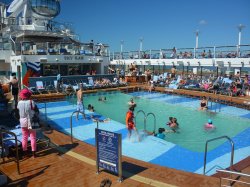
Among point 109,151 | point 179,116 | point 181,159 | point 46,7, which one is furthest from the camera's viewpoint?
point 46,7

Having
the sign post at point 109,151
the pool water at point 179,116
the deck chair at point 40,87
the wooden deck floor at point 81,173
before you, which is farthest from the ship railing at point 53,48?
the sign post at point 109,151

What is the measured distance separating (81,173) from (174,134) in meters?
6.16

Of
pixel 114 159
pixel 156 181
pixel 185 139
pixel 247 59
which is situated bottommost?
pixel 185 139

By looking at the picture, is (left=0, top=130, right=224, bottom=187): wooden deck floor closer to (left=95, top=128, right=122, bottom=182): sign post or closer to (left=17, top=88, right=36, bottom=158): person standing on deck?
(left=95, top=128, right=122, bottom=182): sign post

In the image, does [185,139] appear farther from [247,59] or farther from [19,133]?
[247,59]

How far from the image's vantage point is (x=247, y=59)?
17375 millimetres

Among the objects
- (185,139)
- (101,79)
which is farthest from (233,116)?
(101,79)

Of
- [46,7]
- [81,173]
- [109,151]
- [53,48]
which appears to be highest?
[46,7]

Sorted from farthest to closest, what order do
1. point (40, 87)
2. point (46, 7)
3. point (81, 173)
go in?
point (46, 7) → point (40, 87) → point (81, 173)

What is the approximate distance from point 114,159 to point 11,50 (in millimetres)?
18689

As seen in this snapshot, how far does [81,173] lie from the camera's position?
16.6 ft

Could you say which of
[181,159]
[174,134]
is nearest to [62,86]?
[174,134]

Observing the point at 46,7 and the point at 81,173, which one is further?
the point at 46,7

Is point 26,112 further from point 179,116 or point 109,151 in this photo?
point 179,116
